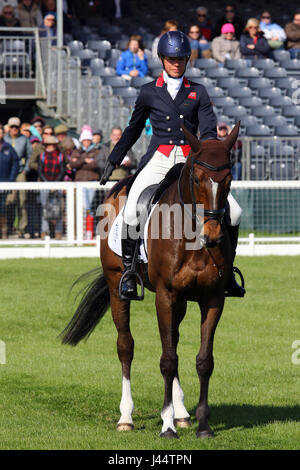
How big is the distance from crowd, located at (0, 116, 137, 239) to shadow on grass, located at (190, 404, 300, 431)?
10.3m

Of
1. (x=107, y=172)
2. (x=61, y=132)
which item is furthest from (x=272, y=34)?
(x=107, y=172)

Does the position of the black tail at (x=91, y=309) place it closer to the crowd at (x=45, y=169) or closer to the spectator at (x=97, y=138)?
the crowd at (x=45, y=169)

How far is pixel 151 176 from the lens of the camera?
→ 8453 millimetres

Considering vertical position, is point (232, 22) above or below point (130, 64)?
above

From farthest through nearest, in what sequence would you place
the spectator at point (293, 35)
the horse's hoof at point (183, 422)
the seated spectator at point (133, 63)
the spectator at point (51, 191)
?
1. the spectator at point (293, 35)
2. the seated spectator at point (133, 63)
3. the spectator at point (51, 191)
4. the horse's hoof at point (183, 422)

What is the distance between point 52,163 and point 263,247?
4279 mm

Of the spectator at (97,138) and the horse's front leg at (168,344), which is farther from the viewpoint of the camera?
the spectator at (97,138)

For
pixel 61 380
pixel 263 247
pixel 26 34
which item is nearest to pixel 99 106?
pixel 26 34

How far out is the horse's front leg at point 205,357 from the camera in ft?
25.1

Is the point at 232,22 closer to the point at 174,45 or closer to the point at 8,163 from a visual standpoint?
the point at 8,163

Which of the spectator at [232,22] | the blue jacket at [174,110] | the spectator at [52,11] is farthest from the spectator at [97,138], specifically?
the blue jacket at [174,110]

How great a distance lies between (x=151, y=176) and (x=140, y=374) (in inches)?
113

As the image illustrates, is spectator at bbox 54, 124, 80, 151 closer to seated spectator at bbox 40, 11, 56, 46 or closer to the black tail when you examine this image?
seated spectator at bbox 40, 11, 56, 46
